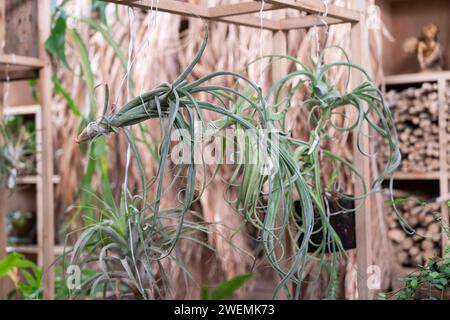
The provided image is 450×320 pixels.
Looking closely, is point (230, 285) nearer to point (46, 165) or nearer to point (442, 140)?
point (46, 165)

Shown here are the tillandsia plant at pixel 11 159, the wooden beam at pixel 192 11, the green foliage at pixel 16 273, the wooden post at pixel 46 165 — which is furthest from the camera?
the tillandsia plant at pixel 11 159

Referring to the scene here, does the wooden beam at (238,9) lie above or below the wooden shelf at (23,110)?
above

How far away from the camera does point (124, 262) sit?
1.72 meters

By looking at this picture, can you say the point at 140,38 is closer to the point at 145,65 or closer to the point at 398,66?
the point at 145,65

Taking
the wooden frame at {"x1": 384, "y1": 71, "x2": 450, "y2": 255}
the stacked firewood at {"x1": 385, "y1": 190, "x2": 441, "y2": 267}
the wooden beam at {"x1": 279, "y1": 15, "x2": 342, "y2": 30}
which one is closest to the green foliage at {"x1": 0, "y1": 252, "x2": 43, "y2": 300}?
the wooden beam at {"x1": 279, "y1": 15, "x2": 342, "y2": 30}

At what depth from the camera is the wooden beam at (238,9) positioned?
1.83 metres

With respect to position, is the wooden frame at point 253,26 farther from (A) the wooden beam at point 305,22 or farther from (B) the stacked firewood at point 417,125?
(B) the stacked firewood at point 417,125

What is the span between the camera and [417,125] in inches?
119

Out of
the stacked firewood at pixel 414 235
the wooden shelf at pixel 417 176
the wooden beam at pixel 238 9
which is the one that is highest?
the wooden beam at pixel 238 9

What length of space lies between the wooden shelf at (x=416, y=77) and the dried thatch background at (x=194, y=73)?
9 cm

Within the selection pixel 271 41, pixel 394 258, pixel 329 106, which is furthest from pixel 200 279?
pixel 329 106

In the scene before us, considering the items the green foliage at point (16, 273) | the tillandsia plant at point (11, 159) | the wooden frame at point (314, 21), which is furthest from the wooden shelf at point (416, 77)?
the green foliage at point (16, 273)

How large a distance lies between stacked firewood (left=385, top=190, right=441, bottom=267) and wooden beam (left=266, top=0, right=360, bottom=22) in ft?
3.67

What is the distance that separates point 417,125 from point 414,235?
41cm
